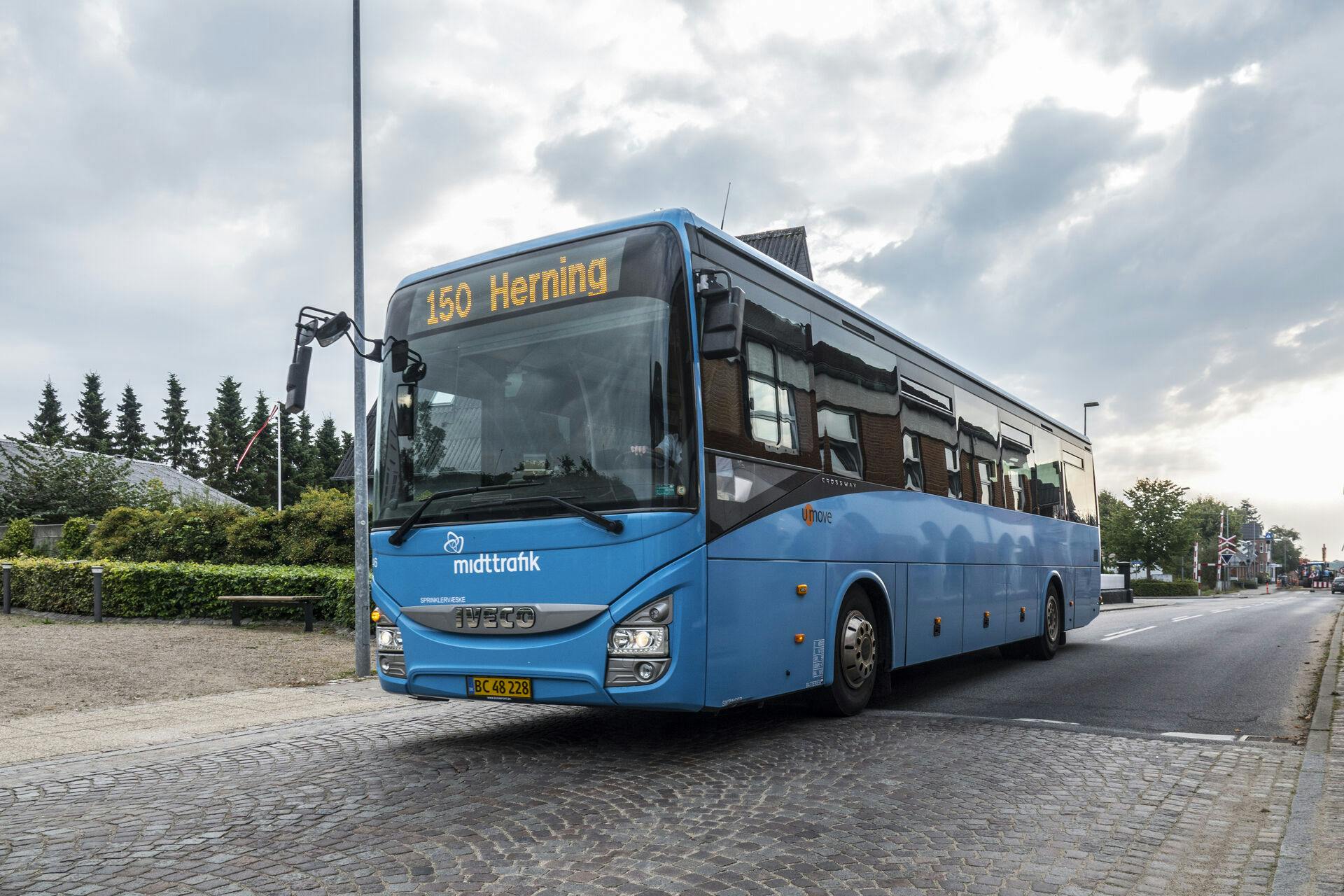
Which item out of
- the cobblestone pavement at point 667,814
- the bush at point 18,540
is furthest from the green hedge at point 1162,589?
the cobblestone pavement at point 667,814

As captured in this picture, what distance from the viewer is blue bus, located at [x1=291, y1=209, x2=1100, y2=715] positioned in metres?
6.15

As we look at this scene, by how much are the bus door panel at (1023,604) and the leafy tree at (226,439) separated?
251 feet

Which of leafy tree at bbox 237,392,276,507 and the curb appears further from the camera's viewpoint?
leafy tree at bbox 237,392,276,507

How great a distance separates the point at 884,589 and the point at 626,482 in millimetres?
3362

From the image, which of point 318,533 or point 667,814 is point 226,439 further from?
point 667,814

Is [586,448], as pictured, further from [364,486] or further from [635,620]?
[364,486]

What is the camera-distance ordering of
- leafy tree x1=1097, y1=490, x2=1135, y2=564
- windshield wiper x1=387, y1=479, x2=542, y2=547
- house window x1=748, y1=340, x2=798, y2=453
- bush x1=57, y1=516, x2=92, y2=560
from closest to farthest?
windshield wiper x1=387, y1=479, x2=542, y2=547 → house window x1=748, y1=340, x2=798, y2=453 → bush x1=57, y1=516, x2=92, y2=560 → leafy tree x1=1097, y1=490, x2=1135, y2=564

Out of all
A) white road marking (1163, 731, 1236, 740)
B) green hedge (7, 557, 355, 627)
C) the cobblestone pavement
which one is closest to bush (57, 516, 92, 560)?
green hedge (7, 557, 355, 627)

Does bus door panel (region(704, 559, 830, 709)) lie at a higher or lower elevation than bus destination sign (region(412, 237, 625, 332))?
lower

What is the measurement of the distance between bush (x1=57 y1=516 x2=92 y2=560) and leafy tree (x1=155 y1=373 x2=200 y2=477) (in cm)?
6470

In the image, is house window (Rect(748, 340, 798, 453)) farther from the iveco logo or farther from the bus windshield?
the iveco logo

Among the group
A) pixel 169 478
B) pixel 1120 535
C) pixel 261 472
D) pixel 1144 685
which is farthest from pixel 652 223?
pixel 261 472

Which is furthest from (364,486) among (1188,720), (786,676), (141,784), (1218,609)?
(1218,609)

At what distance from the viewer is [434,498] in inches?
270
